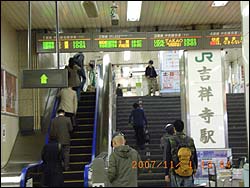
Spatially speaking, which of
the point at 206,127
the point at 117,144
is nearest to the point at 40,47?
the point at 206,127

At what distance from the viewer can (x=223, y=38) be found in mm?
10016

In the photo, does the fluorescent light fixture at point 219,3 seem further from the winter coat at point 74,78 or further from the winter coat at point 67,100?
the winter coat at point 67,100

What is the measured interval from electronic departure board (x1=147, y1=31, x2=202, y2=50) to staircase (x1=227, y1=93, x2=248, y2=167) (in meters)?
2.56

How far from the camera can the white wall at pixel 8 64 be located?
9.49m

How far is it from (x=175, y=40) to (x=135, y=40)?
92cm

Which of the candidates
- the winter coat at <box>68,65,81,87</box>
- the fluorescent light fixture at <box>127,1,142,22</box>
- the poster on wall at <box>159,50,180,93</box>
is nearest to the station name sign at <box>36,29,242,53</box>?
the fluorescent light fixture at <box>127,1,142,22</box>

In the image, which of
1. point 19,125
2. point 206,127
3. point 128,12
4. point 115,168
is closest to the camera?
point 115,168

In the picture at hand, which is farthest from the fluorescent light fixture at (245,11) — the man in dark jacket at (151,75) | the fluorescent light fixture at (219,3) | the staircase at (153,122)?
the man in dark jacket at (151,75)

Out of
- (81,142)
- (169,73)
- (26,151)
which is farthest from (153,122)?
(169,73)

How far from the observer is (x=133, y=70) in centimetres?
2322

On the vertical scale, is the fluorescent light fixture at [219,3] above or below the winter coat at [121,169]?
above

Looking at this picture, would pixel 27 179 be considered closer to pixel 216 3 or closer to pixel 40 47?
pixel 40 47

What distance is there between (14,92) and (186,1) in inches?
176

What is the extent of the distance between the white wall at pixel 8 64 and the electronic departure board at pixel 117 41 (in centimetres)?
202
